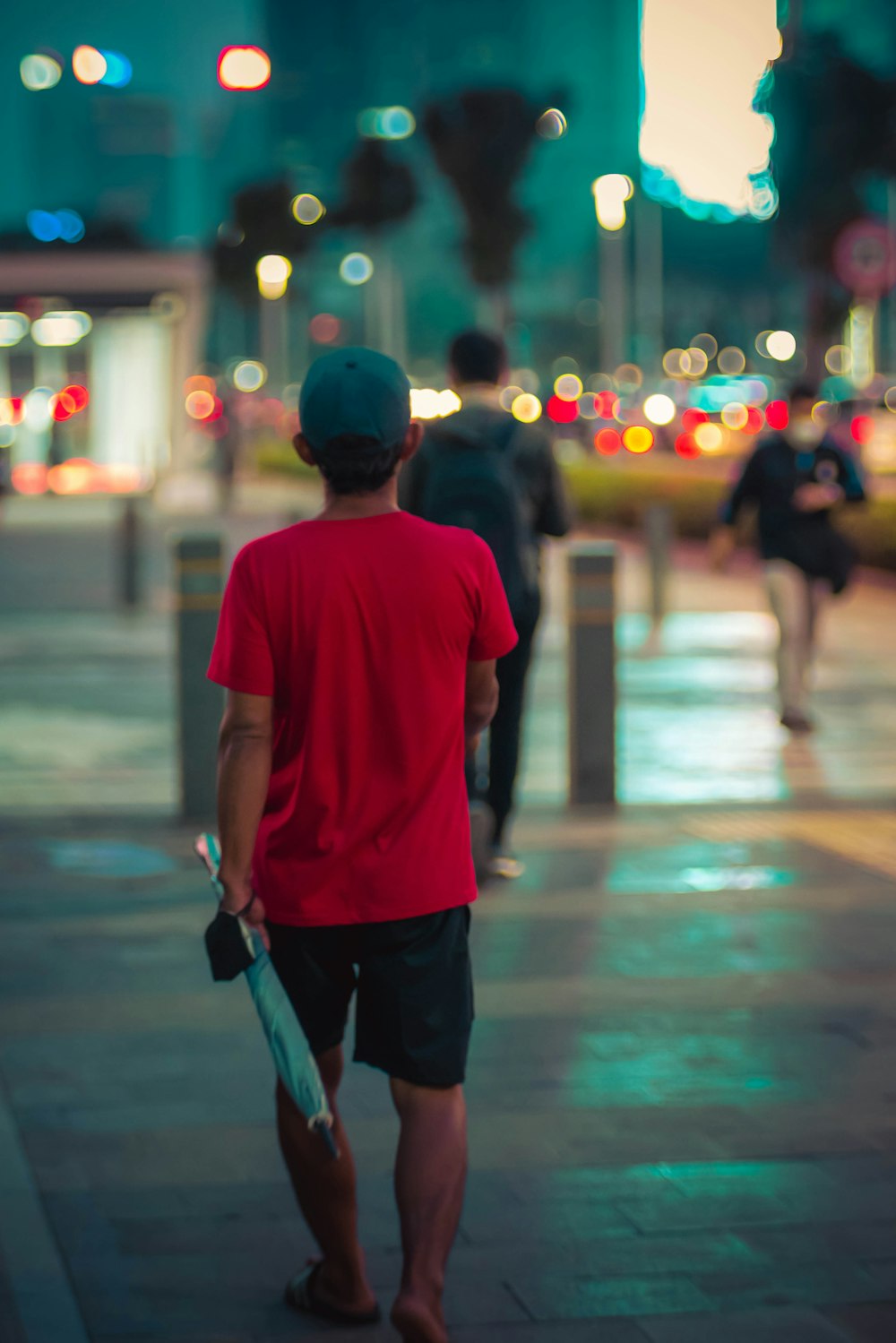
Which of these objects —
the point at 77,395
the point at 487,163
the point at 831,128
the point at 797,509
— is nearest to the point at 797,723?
the point at 797,509

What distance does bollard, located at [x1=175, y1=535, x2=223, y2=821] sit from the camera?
8.37 m

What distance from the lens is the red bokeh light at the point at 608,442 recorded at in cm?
4875

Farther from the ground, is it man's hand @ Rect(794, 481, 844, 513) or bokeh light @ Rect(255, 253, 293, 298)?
bokeh light @ Rect(255, 253, 293, 298)

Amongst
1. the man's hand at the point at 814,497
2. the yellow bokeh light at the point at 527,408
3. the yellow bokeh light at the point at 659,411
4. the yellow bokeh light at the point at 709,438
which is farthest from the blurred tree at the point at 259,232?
the man's hand at the point at 814,497

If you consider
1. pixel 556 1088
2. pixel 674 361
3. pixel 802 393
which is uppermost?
pixel 674 361

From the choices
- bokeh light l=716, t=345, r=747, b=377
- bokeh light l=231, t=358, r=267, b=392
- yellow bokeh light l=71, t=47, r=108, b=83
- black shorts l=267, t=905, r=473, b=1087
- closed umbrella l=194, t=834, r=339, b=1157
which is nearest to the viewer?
closed umbrella l=194, t=834, r=339, b=1157

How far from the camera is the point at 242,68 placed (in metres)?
19.0

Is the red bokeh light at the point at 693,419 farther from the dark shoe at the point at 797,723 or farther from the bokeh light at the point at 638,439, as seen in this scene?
the dark shoe at the point at 797,723

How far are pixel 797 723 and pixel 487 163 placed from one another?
181ft

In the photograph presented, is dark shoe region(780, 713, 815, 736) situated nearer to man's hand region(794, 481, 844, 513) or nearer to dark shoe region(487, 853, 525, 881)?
man's hand region(794, 481, 844, 513)

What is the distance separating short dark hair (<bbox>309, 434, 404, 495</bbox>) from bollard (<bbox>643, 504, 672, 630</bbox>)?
41.9 feet

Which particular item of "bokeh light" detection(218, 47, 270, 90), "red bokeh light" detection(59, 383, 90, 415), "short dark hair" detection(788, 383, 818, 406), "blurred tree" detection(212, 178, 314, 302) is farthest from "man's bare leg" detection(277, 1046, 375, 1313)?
"blurred tree" detection(212, 178, 314, 302)

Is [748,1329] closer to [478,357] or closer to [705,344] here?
[478,357]

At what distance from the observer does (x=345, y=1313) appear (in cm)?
374
